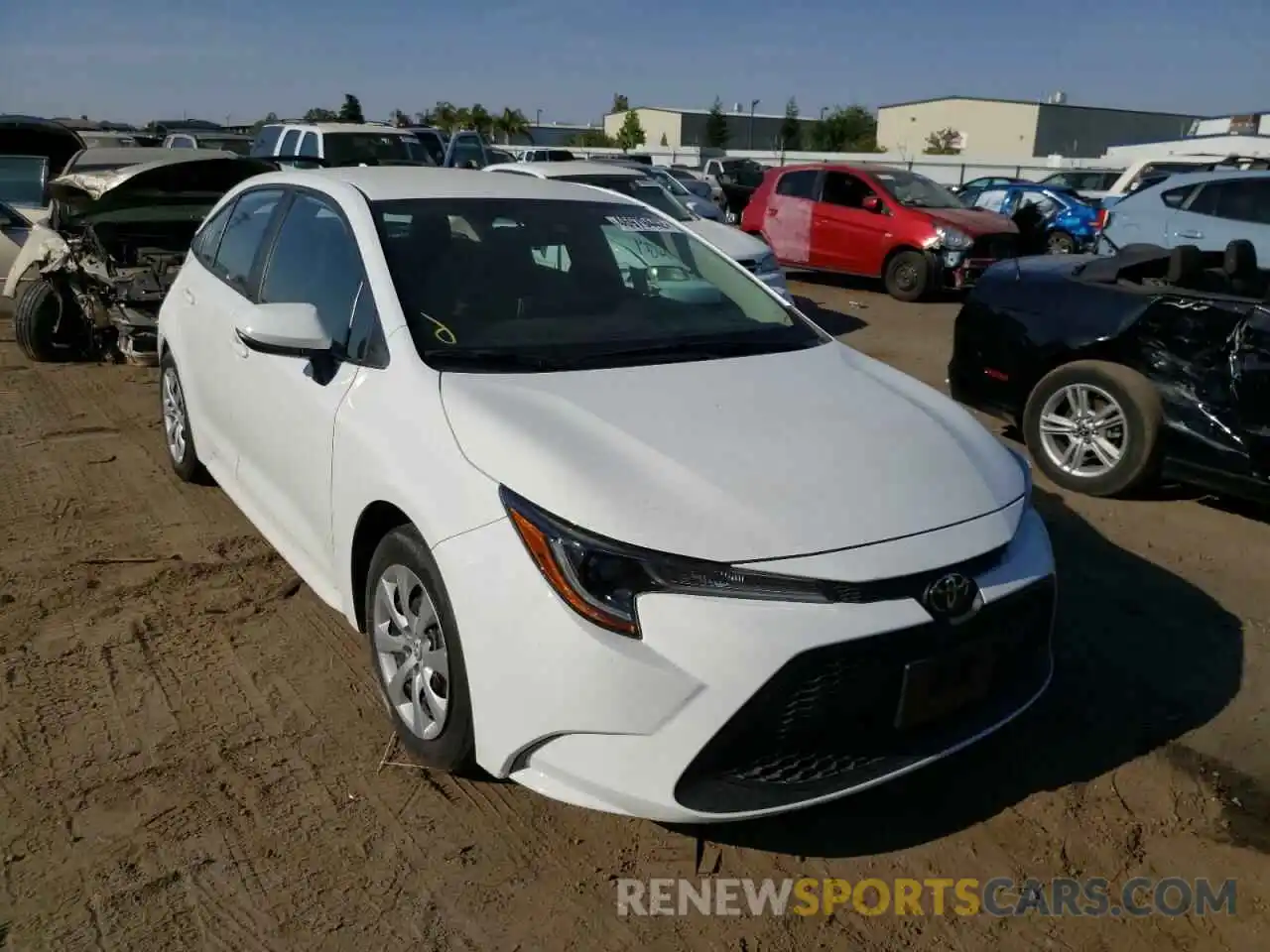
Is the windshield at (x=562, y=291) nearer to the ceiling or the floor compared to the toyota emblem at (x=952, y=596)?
nearer to the ceiling

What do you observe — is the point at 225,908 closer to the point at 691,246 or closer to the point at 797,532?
the point at 797,532

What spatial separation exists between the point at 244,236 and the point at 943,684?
3.47 m

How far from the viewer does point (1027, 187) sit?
19.3 metres

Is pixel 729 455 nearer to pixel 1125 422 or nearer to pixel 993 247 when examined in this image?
pixel 1125 422

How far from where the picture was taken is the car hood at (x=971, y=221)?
1295cm

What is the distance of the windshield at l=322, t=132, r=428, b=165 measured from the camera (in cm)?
1447

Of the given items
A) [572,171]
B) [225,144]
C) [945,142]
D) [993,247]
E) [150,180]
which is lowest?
[993,247]

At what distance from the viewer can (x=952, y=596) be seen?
2535 millimetres

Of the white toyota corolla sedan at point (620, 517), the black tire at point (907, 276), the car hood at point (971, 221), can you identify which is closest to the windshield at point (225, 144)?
the black tire at point (907, 276)

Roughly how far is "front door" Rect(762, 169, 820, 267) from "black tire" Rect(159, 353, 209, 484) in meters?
10.3

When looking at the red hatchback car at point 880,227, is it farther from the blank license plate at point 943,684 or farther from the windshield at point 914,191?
the blank license plate at point 943,684

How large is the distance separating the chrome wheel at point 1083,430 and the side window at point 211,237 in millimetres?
4299

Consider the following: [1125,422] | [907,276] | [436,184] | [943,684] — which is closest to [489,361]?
[436,184]

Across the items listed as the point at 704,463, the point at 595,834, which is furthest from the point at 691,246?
the point at 595,834
